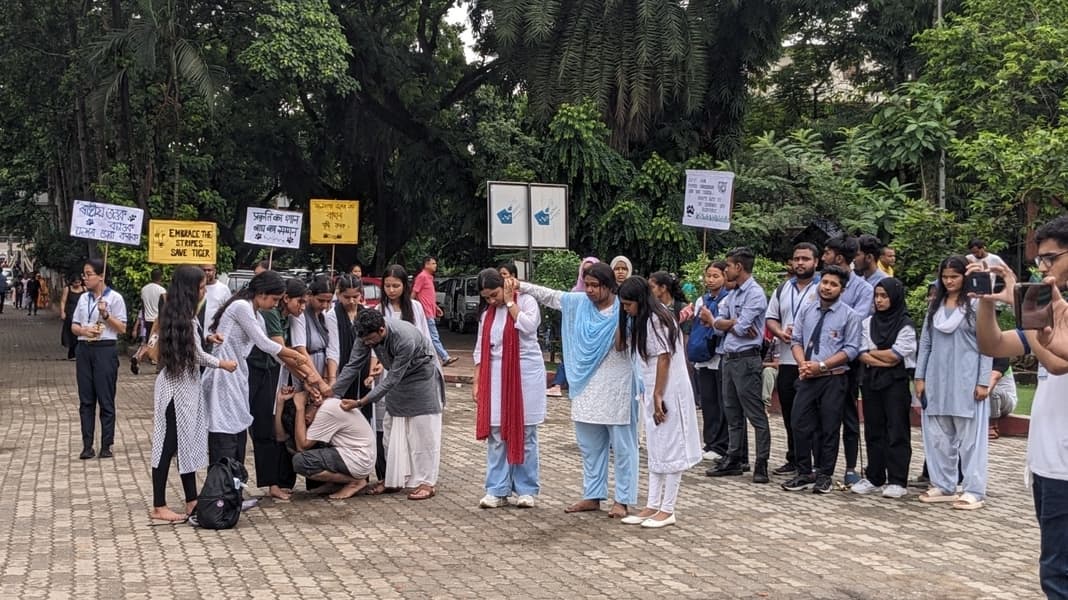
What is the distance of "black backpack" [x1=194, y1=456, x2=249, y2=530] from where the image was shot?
770 centimetres

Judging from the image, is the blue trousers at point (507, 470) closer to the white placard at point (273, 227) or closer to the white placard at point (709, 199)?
the white placard at point (709, 199)

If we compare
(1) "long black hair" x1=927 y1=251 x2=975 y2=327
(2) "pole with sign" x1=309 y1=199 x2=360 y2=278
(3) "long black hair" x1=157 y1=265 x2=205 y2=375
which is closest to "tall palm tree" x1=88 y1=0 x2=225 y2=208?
(2) "pole with sign" x1=309 y1=199 x2=360 y2=278

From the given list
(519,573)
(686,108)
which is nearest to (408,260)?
(686,108)

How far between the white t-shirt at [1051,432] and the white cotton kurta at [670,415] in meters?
3.32

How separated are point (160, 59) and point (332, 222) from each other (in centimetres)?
496

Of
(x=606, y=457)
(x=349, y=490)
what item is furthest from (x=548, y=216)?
(x=606, y=457)

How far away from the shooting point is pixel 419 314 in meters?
9.44

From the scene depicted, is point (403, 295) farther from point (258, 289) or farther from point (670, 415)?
point (670, 415)

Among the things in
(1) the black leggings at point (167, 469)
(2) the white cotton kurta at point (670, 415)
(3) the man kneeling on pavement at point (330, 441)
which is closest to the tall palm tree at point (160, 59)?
(3) the man kneeling on pavement at point (330, 441)

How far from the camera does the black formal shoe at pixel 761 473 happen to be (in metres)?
9.53

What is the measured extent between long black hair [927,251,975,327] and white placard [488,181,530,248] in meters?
7.21

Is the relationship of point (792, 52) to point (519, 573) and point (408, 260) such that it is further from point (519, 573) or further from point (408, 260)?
point (519, 573)

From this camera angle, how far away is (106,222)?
59.2 feet

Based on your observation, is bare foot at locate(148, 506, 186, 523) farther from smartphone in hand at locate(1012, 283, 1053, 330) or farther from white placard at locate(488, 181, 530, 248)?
white placard at locate(488, 181, 530, 248)
